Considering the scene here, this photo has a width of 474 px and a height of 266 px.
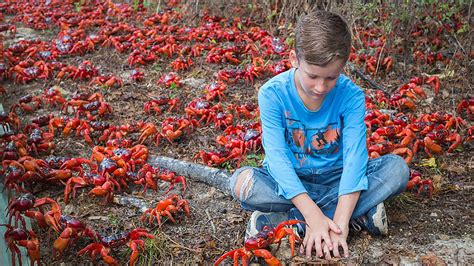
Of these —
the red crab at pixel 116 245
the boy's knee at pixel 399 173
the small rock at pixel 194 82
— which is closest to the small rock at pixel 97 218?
the red crab at pixel 116 245

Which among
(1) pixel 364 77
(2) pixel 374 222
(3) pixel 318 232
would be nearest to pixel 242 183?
(3) pixel 318 232

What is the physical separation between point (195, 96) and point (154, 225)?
259 cm

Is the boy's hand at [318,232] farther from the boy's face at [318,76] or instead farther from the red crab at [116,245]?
the red crab at [116,245]

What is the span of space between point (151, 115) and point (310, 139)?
2733mm

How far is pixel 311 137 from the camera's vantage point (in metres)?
3.57

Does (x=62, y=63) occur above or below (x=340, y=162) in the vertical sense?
below

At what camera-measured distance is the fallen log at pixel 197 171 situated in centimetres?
437

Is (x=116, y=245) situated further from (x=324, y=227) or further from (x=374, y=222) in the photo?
(x=374, y=222)

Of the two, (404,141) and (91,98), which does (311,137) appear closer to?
(404,141)

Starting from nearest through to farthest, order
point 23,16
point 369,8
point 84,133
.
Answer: point 84,133, point 369,8, point 23,16

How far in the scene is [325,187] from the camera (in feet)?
12.1

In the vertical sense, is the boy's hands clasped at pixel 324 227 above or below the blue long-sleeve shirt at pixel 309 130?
below

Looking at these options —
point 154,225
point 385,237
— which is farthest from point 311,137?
point 154,225

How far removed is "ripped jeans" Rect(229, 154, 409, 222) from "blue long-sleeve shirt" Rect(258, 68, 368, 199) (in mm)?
108
